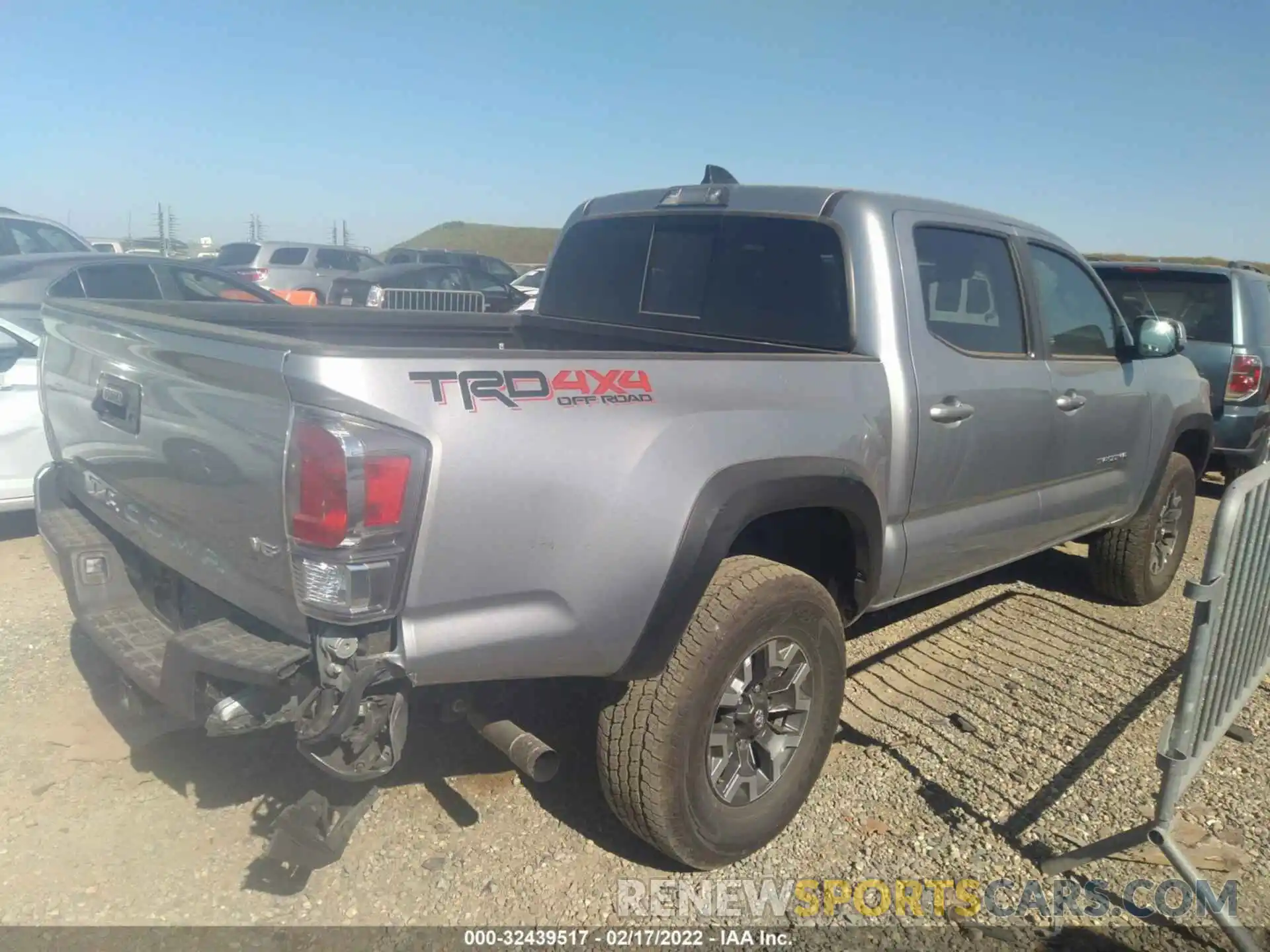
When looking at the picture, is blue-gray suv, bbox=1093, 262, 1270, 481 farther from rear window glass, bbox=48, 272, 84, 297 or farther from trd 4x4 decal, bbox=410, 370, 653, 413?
rear window glass, bbox=48, 272, 84, 297

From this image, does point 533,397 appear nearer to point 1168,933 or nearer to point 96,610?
point 96,610

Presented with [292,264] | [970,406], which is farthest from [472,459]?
[292,264]

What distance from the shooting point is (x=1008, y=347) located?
12.6ft

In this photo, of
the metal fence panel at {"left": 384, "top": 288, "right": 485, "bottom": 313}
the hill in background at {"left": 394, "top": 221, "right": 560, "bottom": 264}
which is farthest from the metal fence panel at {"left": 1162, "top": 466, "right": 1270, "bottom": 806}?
the hill in background at {"left": 394, "top": 221, "right": 560, "bottom": 264}

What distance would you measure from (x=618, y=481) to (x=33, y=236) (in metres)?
11.8

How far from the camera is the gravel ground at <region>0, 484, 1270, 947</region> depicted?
2688mm

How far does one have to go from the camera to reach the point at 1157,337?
436 cm

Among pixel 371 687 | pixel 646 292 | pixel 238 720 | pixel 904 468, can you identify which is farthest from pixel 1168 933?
pixel 646 292

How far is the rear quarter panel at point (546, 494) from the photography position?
2.09 metres

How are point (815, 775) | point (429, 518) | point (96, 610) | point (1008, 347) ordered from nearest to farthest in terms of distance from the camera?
point (429, 518) → point (96, 610) → point (815, 775) → point (1008, 347)

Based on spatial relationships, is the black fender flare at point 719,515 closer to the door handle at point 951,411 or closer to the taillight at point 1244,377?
the door handle at point 951,411

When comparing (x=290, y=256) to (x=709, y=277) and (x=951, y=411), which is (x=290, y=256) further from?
(x=951, y=411)

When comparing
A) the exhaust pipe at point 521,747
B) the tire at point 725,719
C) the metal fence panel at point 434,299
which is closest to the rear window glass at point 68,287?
the metal fence panel at point 434,299

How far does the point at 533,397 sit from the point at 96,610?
1.61m
